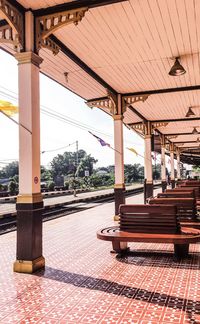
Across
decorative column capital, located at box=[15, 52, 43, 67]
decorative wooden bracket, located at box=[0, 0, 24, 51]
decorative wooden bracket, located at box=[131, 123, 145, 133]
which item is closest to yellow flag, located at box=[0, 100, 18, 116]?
decorative column capital, located at box=[15, 52, 43, 67]

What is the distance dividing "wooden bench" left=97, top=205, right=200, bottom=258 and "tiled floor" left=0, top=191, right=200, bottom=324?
17.7 inches

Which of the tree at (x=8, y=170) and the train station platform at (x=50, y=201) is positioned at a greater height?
the tree at (x=8, y=170)

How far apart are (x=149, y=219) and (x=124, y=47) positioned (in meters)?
3.66

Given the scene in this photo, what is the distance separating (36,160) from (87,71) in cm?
377

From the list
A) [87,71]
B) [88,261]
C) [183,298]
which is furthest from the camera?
[87,71]

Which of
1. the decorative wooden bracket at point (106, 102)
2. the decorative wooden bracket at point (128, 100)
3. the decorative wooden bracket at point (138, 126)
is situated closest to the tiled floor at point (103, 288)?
Answer: the decorative wooden bracket at point (106, 102)

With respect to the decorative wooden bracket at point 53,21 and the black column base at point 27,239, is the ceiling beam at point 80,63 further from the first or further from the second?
the black column base at point 27,239

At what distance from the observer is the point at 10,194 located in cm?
2892

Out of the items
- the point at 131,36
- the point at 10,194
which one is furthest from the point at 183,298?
the point at 10,194

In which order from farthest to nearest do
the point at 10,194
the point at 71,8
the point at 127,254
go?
the point at 10,194
the point at 127,254
the point at 71,8

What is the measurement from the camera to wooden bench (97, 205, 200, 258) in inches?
211

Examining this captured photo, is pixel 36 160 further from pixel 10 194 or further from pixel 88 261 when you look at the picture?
pixel 10 194

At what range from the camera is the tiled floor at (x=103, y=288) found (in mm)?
3580

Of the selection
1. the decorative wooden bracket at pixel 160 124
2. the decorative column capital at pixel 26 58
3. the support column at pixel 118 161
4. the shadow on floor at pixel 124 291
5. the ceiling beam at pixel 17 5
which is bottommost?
the shadow on floor at pixel 124 291
